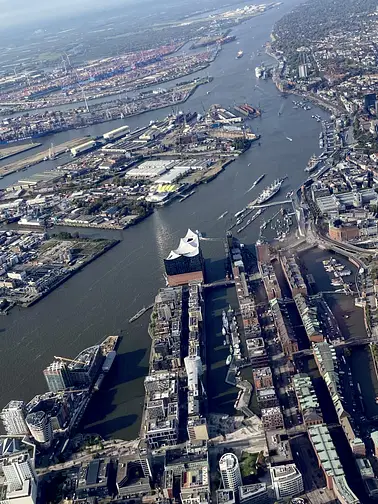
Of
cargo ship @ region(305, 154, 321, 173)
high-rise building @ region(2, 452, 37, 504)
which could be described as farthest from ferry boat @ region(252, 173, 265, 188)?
high-rise building @ region(2, 452, 37, 504)

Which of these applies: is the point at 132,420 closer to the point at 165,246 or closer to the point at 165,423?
the point at 165,423

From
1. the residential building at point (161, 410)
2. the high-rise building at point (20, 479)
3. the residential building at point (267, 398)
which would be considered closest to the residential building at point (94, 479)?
the high-rise building at point (20, 479)

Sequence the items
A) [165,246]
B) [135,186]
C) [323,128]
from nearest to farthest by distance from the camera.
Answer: [165,246], [135,186], [323,128]

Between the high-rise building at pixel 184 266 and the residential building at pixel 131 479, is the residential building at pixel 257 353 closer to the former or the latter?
the residential building at pixel 131 479

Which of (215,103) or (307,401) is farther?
(215,103)

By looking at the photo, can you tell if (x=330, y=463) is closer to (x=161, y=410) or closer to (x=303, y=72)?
(x=161, y=410)

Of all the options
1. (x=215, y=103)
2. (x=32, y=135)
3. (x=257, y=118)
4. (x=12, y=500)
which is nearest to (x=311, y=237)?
(x=12, y=500)
